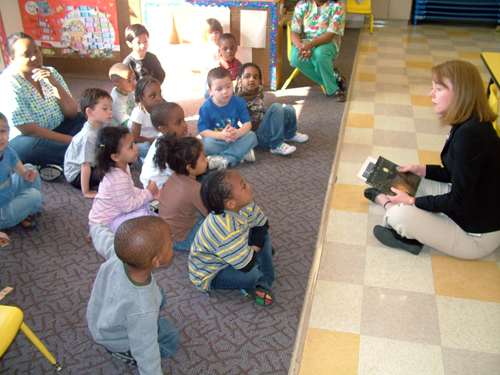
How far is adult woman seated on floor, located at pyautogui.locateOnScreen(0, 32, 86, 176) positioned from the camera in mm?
2846

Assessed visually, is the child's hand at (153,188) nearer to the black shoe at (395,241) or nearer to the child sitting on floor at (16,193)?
the child sitting on floor at (16,193)

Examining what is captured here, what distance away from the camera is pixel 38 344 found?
1.60 metres

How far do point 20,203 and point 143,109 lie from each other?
104 cm

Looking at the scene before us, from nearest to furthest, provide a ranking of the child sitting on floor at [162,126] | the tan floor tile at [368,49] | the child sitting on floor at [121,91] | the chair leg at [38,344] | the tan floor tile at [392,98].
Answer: the chair leg at [38,344], the child sitting on floor at [162,126], the child sitting on floor at [121,91], the tan floor tile at [392,98], the tan floor tile at [368,49]

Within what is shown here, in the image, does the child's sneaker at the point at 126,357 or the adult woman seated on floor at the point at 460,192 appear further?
the adult woman seated on floor at the point at 460,192

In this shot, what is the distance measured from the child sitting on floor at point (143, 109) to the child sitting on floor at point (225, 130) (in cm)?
35

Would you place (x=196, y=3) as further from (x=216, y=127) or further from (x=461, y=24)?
(x=461, y=24)

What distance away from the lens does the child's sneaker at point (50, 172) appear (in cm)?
301

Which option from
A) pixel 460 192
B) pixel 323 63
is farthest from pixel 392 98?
pixel 460 192

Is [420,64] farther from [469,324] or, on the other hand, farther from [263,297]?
[263,297]

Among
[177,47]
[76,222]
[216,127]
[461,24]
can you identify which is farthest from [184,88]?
[461,24]

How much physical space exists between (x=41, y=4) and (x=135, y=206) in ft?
10.5

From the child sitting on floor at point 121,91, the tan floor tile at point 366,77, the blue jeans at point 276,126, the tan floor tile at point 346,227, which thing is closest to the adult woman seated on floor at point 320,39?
the tan floor tile at point 366,77

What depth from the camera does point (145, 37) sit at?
3.81m
